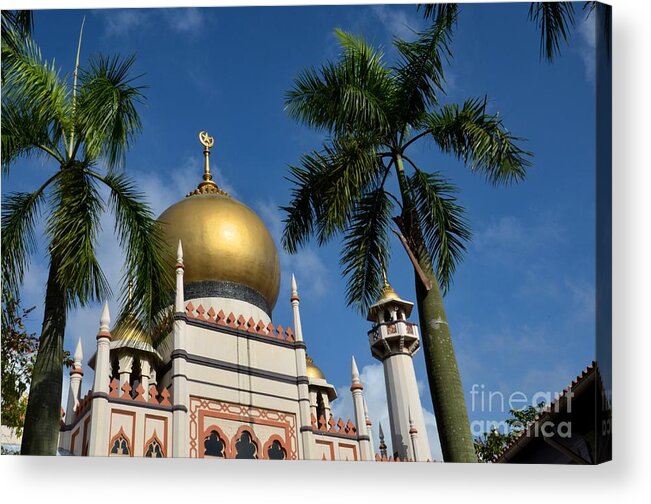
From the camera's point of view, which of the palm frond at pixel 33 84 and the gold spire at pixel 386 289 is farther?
the gold spire at pixel 386 289

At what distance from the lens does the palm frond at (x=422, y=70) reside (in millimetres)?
7984

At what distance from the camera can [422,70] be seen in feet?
26.3

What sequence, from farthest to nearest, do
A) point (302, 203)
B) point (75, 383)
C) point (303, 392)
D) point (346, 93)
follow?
point (303, 392), point (75, 383), point (302, 203), point (346, 93)

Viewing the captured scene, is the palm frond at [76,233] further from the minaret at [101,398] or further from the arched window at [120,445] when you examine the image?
the arched window at [120,445]

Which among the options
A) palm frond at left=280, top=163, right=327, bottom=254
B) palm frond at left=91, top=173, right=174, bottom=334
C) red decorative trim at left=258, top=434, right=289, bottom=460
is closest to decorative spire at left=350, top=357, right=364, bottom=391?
palm frond at left=280, top=163, right=327, bottom=254

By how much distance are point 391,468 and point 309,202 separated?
2.41m

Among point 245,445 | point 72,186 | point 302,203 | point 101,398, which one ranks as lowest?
point 245,445

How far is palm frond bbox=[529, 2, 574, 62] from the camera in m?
7.58

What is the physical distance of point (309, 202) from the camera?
8234 millimetres

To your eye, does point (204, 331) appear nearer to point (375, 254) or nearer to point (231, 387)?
point (231, 387)

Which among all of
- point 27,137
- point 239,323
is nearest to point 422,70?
point 27,137

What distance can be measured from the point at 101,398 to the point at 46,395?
375 cm

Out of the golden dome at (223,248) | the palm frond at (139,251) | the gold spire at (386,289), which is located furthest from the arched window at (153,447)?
the palm frond at (139,251)

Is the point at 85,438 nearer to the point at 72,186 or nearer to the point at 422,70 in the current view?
the point at 72,186
